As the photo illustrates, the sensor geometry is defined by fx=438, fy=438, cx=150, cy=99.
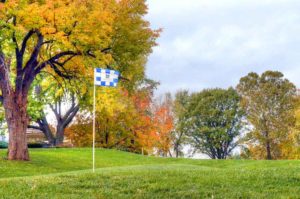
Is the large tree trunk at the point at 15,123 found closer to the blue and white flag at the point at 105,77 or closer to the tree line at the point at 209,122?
the blue and white flag at the point at 105,77

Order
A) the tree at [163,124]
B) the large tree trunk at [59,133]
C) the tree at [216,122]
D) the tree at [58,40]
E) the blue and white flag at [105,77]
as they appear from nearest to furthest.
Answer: the blue and white flag at [105,77] → the tree at [58,40] → the large tree trunk at [59,133] → the tree at [163,124] → the tree at [216,122]

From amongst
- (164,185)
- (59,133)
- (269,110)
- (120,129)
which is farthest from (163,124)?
(164,185)

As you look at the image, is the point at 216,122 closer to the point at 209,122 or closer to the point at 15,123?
the point at 209,122

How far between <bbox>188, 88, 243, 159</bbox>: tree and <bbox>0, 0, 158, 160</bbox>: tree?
90.7 feet

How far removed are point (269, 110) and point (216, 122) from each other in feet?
25.7

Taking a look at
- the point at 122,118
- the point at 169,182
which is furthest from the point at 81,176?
the point at 122,118

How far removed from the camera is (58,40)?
20.3 metres

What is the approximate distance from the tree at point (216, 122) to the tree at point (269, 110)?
11.3ft

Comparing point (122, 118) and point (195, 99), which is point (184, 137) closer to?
point (195, 99)

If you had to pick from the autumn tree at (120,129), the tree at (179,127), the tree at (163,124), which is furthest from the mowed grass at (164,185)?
the tree at (179,127)

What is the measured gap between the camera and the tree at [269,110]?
43.9m

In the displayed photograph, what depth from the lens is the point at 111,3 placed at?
71.3ft

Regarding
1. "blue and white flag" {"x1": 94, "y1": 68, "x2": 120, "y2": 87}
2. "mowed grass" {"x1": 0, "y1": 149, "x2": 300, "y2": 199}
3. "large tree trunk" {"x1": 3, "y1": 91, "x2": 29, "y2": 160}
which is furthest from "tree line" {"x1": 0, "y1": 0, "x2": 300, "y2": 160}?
"mowed grass" {"x1": 0, "y1": 149, "x2": 300, "y2": 199}

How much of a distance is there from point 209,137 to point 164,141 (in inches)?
210
